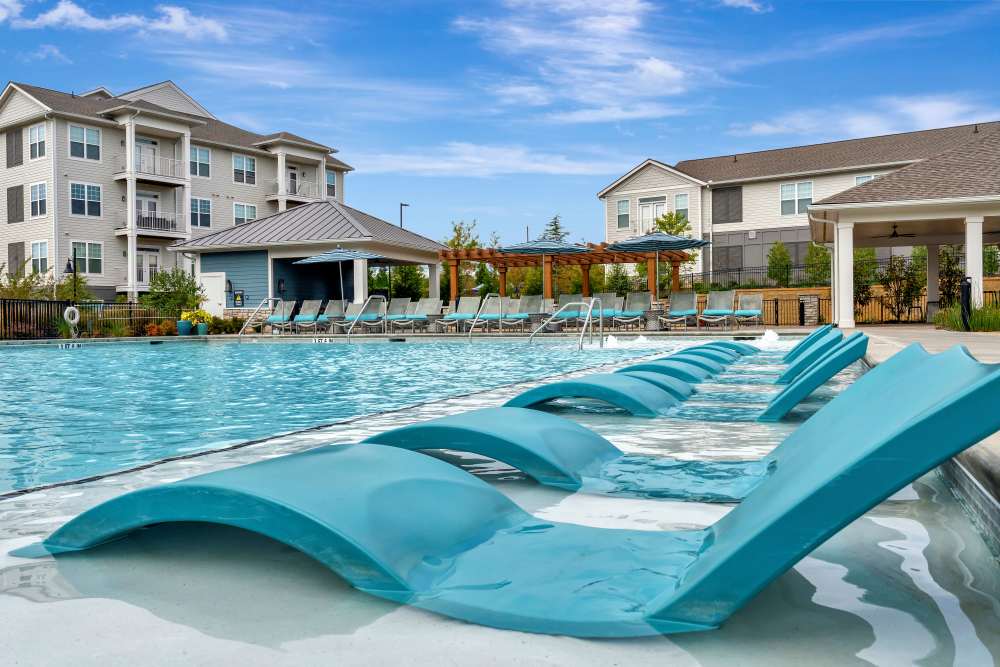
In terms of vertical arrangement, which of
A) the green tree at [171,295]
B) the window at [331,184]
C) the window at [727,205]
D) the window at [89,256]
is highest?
the window at [331,184]

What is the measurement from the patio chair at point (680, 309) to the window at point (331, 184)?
26512mm

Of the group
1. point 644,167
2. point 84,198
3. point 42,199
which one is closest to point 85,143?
point 84,198

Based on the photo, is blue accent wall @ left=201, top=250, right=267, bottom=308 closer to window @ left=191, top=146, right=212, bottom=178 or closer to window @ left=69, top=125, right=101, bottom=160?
window @ left=69, top=125, right=101, bottom=160

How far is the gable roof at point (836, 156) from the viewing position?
32938 millimetres

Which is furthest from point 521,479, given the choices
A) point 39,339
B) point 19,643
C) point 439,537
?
point 39,339

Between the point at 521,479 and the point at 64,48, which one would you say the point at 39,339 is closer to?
the point at 521,479

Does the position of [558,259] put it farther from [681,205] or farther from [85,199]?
[85,199]

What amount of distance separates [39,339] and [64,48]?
28.0 m

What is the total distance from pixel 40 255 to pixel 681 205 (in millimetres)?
28276

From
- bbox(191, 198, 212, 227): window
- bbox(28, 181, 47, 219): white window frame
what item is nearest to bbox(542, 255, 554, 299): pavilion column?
bbox(191, 198, 212, 227): window

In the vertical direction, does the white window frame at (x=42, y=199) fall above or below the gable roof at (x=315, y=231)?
above

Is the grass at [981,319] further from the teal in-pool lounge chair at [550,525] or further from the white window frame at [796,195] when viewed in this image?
the white window frame at [796,195]

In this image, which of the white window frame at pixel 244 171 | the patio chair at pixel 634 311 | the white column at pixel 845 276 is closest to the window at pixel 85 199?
the white window frame at pixel 244 171

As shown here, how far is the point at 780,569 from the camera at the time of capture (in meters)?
1.58
